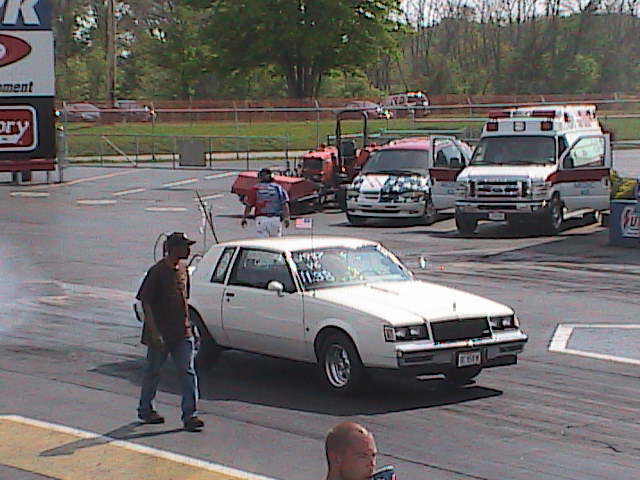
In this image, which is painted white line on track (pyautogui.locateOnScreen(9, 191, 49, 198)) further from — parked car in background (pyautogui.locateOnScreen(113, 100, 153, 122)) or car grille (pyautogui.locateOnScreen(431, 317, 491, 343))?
car grille (pyautogui.locateOnScreen(431, 317, 491, 343))

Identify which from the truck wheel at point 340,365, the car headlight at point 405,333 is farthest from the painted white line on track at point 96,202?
the car headlight at point 405,333

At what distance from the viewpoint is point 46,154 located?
8188 mm

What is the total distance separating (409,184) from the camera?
1201 inches

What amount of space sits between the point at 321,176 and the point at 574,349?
64.7ft

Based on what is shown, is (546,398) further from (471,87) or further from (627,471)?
(471,87)

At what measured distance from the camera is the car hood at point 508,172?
27297mm

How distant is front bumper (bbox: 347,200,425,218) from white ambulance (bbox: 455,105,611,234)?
2.14 metres

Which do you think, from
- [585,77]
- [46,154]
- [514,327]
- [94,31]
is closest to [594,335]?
[514,327]

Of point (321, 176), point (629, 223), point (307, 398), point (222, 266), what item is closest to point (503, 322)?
point (307, 398)

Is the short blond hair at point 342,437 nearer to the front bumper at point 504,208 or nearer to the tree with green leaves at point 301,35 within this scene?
the front bumper at point 504,208

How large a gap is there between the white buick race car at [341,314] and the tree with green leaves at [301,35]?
63841 millimetres

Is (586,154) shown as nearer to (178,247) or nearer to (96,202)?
(96,202)

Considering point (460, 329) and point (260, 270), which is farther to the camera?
point (260, 270)

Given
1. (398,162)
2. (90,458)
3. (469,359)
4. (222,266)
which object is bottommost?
(90,458)
